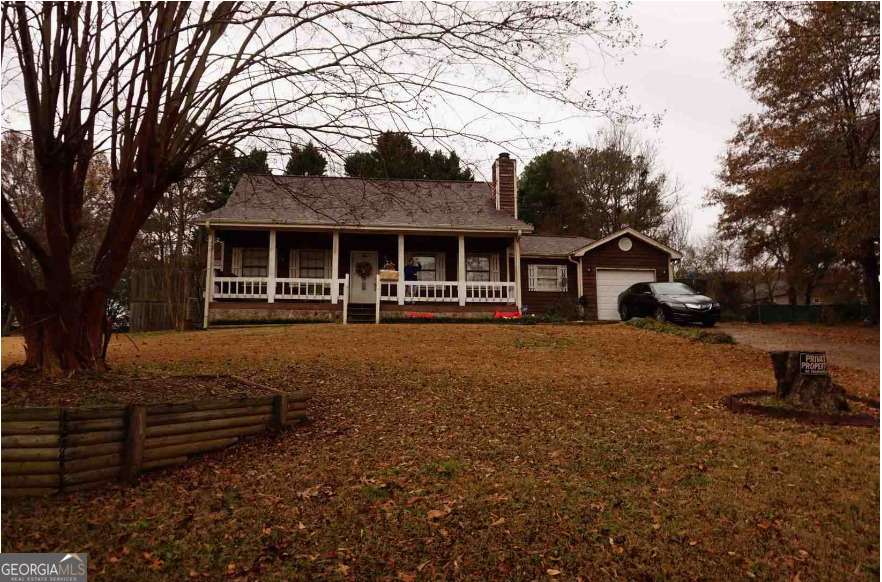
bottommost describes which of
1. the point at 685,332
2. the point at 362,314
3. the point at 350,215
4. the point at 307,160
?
the point at 685,332

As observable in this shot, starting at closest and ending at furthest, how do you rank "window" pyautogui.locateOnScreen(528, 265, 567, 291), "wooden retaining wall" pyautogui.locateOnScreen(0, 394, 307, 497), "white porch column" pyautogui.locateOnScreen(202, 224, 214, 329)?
1. "wooden retaining wall" pyautogui.locateOnScreen(0, 394, 307, 497)
2. "white porch column" pyautogui.locateOnScreen(202, 224, 214, 329)
3. "window" pyautogui.locateOnScreen(528, 265, 567, 291)

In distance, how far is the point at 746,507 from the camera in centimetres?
364

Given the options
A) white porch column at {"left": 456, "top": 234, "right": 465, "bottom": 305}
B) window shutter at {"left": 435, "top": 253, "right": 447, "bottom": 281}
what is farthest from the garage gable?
window shutter at {"left": 435, "top": 253, "right": 447, "bottom": 281}

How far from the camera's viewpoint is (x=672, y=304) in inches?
561

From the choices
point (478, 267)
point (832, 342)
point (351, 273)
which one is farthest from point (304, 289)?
point (832, 342)

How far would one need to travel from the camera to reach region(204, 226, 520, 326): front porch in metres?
15.7

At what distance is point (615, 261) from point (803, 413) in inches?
541

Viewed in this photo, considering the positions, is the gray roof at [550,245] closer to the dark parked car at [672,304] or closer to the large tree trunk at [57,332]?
the dark parked car at [672,304]

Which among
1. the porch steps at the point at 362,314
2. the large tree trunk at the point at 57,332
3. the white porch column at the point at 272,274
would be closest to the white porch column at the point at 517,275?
the porch steps at the point at 362,314

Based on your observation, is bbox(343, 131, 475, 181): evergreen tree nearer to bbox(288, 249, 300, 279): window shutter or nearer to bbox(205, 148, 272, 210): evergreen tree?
bbox(205, 148, 272, 210): evergreen tree

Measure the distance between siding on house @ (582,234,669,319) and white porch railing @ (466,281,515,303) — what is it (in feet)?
11.0

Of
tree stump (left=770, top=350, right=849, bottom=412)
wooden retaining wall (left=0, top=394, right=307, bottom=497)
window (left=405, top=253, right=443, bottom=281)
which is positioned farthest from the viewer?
window (left=405, top=253, right=443, bottom=281)

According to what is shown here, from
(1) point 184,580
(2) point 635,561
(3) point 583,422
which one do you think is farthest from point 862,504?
(1) point 184,580

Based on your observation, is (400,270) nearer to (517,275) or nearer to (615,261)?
(517,275)
